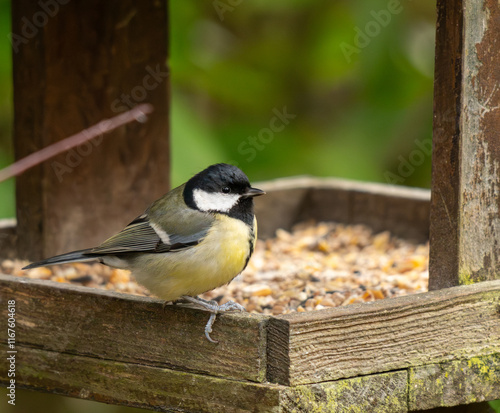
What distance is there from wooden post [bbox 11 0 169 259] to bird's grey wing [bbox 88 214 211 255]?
3.13 ft

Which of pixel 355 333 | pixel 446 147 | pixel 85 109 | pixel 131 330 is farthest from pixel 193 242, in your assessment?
pixel 85 109

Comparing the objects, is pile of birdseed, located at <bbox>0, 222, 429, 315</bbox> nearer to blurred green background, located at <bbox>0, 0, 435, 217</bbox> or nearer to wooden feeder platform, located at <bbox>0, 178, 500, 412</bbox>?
wooden feeder platform, located at <bbox>0, 178, 500, 412</bbox>

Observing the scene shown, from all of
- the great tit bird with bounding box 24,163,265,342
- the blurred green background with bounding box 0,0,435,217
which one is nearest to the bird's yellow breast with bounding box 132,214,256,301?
the great tit bird with bounding box 24,163,265,342

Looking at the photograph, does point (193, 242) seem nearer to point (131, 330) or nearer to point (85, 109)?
point (131, 330)

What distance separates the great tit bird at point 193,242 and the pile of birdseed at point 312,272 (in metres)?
0.35

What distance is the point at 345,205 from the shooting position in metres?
4.54

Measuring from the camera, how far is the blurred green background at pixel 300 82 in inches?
182

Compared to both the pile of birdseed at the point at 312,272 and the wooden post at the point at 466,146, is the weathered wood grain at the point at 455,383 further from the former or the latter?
the pile of birdseed at the point at 312,272

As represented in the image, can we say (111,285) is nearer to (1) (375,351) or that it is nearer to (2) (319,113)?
(1) (375,351)

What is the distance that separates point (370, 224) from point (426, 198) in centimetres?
33

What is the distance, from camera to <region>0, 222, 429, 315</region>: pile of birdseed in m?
3.00

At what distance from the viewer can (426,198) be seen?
14.0ft

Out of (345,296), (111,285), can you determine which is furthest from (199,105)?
(345,296)

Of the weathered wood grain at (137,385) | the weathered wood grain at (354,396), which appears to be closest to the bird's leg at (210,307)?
the weathered wood grain at (137,385)
